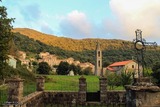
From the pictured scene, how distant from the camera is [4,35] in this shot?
23391 mm

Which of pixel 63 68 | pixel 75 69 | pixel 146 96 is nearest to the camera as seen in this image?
pixel 146 96

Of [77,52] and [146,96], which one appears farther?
[77,52]

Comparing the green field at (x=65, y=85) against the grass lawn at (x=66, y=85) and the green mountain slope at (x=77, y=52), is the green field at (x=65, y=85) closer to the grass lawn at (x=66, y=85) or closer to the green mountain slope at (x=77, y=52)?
the grass lawn at (x=66, y=85)

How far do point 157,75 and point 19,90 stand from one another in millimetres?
29023

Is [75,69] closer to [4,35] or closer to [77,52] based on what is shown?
[4,35]

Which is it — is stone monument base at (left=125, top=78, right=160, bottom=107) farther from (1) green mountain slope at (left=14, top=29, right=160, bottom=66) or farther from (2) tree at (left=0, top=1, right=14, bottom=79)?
(1) green mountain slope at (left=14, top=29, right=160, bottom=66)

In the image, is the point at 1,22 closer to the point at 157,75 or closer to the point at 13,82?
the point at 13,82

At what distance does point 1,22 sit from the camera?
23750 millimetres

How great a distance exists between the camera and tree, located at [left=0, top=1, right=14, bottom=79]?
23109 millimetres

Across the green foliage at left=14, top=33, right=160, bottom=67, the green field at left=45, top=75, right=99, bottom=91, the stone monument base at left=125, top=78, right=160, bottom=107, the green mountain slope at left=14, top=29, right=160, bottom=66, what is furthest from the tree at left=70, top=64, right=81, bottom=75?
the stone monument base at left=125, top=78, right=160, bottom=107

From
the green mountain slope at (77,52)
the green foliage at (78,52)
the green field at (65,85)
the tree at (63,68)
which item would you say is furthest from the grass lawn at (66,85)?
the green mountain slope at (77,52)

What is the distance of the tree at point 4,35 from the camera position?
2311 cm

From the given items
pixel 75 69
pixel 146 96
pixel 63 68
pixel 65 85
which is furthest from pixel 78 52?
pixel 146 96

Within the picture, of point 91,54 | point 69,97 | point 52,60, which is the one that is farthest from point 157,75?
point 91,54
